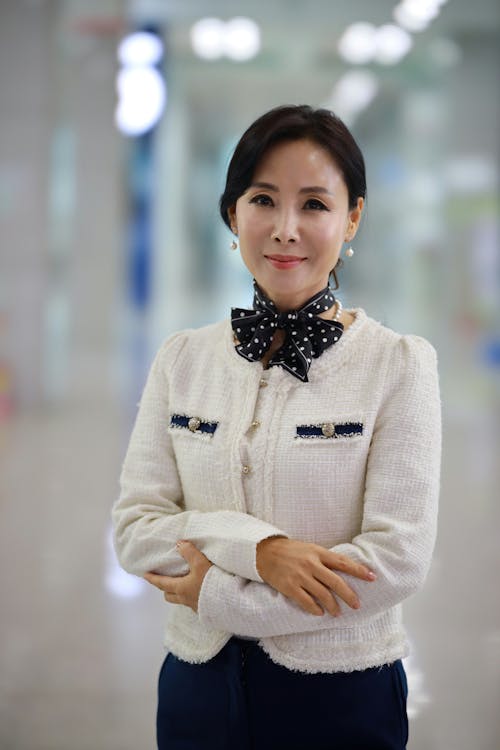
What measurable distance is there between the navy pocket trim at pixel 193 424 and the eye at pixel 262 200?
1.17 ft

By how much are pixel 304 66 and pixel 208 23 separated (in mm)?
2286

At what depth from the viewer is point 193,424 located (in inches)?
54.2

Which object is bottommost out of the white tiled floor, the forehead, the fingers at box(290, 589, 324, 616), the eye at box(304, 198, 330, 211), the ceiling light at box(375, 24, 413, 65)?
the white tiled floor

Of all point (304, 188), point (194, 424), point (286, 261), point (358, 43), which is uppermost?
point (358, 43)

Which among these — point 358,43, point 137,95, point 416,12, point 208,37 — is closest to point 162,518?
point 416,12

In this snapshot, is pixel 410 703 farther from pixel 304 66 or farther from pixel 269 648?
pixel 304 66

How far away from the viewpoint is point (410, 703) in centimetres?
246

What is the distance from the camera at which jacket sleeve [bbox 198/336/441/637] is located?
1.22m

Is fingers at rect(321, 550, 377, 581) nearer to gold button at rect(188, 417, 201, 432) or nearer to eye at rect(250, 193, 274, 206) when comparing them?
gold button at rect(188, 417, 201, 432)

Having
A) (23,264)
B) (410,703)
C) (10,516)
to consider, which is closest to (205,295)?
(23,264)

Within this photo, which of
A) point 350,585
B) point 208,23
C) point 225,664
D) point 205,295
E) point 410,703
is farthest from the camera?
point 205,295

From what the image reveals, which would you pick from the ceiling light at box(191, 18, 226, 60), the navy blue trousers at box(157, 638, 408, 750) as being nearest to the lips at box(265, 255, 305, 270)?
the navy blue trousers at box(157, 638, 408, 750)

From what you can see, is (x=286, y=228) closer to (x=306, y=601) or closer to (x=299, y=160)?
(x=299, y=160)

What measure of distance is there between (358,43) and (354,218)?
9586mm
